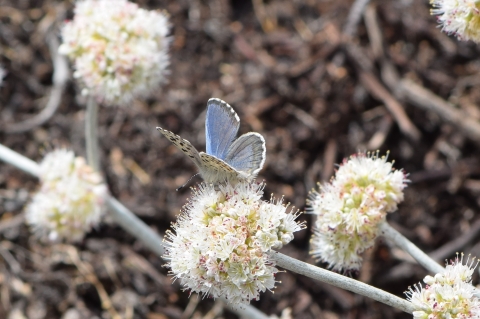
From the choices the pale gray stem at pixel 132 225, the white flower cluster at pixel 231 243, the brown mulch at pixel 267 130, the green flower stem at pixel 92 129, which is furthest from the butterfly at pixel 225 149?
the brown mulch at pixel 267 130

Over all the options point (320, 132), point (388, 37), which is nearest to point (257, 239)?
point (320, 132)

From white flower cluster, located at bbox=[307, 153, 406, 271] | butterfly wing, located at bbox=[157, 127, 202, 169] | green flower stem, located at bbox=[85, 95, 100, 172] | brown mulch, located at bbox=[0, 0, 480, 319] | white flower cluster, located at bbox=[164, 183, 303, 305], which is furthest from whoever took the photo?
brown mulch, located at bbox=[0, 0, 480, 319]

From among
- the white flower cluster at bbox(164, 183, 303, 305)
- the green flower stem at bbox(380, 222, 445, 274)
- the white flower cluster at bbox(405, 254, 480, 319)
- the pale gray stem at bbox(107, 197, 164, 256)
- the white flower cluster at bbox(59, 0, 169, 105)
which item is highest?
the white flower cluster at bbox(59, 0, 169, 105)

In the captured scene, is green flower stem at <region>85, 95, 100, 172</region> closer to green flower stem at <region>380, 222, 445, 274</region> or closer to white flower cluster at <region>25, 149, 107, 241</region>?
white flower cluster at <region>25, 149, 107, 241</region>

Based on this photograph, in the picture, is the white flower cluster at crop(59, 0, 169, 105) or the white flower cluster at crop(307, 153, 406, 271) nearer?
the white flower cluster at crop(307, 153, 406, 271)

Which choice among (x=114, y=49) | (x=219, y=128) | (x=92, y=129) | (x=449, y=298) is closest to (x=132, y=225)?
(x=92, y=129)

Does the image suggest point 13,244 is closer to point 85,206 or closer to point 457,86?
point 85,206

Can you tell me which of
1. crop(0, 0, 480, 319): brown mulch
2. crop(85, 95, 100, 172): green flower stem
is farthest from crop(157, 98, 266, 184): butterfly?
crop(0, 0, 480, 319): brown mulch
